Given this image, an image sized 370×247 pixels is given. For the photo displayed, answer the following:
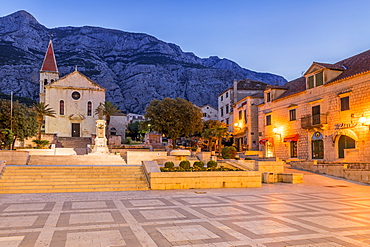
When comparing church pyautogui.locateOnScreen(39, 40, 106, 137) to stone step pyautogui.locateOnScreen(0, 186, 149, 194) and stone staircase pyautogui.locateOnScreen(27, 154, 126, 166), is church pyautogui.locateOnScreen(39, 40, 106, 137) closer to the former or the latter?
stone staircase pyautogui.locateOnScreen(27, 154, 126, 166)

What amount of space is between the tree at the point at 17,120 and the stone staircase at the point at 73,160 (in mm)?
12575

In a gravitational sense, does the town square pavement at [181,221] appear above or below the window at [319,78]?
below

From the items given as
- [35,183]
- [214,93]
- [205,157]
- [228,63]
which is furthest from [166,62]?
[35,183]

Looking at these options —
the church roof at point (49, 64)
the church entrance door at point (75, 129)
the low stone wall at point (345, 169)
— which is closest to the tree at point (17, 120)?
the church entrance door at point (75, 129)

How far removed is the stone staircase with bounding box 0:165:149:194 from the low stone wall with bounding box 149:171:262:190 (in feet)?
2.92

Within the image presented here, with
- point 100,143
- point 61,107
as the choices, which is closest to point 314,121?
point 100,143

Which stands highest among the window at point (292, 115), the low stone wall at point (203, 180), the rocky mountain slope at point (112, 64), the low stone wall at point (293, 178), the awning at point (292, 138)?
the rocky mountain slope at point (112, 64)

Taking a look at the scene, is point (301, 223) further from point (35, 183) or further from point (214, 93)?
point (214, 93)

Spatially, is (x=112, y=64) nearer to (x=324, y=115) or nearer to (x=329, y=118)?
(x=324, y=115)

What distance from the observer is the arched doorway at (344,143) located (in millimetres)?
25086

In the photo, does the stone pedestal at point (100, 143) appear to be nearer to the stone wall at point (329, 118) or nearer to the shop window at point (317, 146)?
the stone wall at point (329, 118)

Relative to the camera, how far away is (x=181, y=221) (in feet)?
26.4

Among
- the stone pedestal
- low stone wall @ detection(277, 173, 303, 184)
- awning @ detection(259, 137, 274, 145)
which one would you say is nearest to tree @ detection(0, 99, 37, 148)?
the stone pedestal

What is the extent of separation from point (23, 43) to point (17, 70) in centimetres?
3237
